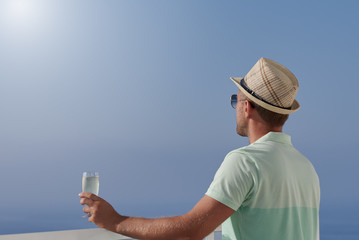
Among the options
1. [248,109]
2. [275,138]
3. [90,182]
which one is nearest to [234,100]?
[248,109]

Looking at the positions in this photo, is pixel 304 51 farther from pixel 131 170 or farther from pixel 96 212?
pixel 96 212

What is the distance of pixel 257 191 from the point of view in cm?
158

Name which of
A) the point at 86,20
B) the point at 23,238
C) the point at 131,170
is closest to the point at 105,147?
the point at 131,170

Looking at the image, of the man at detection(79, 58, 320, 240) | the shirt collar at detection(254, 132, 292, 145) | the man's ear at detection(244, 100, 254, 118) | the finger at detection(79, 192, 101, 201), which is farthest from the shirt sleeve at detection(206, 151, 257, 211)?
the finger at detection(79, 192, 101, 201)

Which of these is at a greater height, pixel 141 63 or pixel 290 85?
pixel 141 63

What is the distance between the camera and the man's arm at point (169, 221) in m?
1.50

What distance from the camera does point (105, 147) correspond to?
2273 centimetres

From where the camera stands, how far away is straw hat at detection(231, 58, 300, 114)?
1.83 m

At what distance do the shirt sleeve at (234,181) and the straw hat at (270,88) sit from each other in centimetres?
35

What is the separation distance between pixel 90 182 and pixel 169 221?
0.59 metres

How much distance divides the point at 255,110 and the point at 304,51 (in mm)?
19185

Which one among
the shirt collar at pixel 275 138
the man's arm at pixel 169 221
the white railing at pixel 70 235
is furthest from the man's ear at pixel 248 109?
the white railing at pixel 70 235

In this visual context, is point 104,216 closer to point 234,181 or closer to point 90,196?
point 90,196

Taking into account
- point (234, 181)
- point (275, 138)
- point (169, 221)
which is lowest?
point (169, 221)
